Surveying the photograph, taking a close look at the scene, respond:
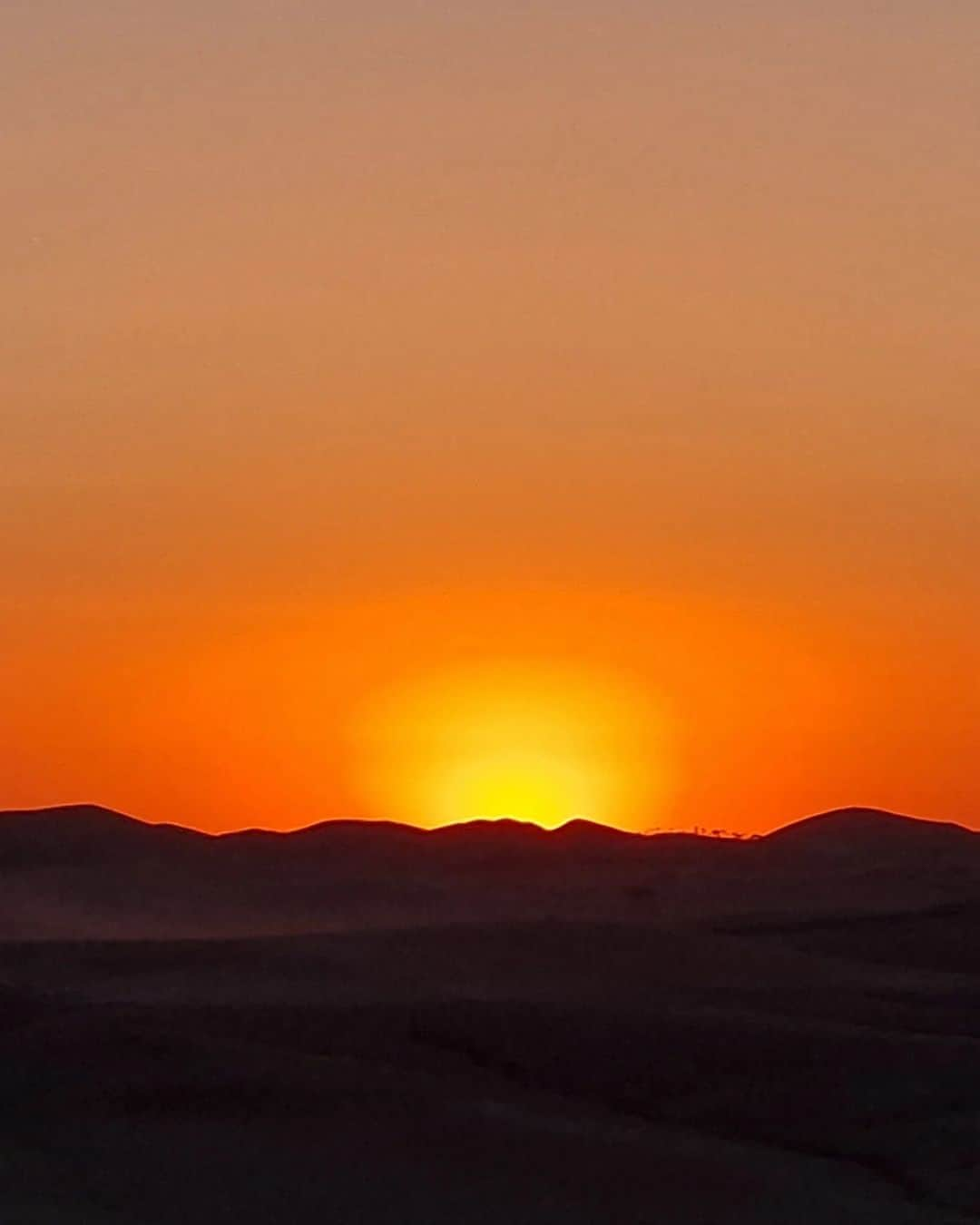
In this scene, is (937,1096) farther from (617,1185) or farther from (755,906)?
(755,906)

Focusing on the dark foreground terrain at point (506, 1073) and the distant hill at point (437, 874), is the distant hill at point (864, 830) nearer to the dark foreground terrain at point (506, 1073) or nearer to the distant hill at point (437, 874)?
the distant hill at point (437, 874)

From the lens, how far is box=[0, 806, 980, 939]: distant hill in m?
21.3

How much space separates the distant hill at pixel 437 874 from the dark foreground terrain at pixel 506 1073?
6.78 ft

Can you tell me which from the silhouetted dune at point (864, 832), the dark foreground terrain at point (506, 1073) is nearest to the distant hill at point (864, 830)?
the silhouetted dune at point (864, 832)

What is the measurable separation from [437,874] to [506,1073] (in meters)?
15.0

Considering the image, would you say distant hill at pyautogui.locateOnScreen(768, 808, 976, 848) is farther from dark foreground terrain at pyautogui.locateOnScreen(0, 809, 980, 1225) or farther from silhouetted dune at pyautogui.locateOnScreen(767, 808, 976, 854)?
dark foreground terrain at pyautogui.locateOnScreen(0, 809, 980, 1225)

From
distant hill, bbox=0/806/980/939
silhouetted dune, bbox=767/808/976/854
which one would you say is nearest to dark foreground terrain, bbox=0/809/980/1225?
distant hill, bbox=0/806/980/939

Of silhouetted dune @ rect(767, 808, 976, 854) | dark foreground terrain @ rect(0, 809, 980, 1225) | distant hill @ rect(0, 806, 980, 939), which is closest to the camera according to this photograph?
dark foreground terrain @ rect(0, 809, 980, 1225)

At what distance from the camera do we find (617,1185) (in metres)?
8.84

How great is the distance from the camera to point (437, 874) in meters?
25.9

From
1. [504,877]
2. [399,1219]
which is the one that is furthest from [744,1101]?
[504,877]

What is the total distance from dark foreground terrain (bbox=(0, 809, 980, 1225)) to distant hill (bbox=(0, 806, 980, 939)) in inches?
81.3

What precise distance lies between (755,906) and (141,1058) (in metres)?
11.1

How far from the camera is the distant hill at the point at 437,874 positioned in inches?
839
